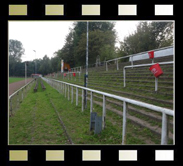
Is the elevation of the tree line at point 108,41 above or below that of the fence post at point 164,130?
above

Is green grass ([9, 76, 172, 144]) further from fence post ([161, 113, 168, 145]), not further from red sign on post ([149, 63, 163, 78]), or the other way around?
red sign on post ([149, 63, 163, 78])

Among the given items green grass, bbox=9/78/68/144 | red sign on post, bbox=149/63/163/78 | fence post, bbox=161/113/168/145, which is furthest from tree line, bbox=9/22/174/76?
fence post, bbox=161/113/168/145

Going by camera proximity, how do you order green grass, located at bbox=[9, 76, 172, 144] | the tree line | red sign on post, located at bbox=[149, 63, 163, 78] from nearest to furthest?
green grass, located at bbox=[9, 76, 172, 144] → the tree line → red sign on post, located at bbox=[149, 63, 163, 78]

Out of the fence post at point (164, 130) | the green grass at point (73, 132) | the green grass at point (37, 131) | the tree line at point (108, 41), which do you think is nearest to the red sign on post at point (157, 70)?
the tree line at point (108, 41)

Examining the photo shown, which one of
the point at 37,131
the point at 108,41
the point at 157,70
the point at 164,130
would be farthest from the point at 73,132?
the point at 108,41

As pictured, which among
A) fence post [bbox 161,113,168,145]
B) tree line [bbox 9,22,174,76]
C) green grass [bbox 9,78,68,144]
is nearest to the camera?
fence post [bbox 161,113,168,145]

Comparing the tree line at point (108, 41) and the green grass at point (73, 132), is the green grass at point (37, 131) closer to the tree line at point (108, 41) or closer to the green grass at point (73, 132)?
the green grass at point (73, 132)

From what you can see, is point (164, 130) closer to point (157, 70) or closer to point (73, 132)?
point (73, 132)

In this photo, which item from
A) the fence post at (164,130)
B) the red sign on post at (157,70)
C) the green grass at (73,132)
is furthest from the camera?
the red sign on post at (157,70)

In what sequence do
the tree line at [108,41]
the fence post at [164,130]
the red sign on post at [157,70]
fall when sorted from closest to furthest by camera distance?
the fence post at [164,130]
the tree line at [108,41]
the red sign on post at [157,70]

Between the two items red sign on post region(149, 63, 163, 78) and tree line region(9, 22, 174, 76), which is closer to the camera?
tree line region(9, 22, 174, 76)

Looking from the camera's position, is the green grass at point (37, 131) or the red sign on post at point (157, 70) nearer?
the green grass at point (37, 131)
